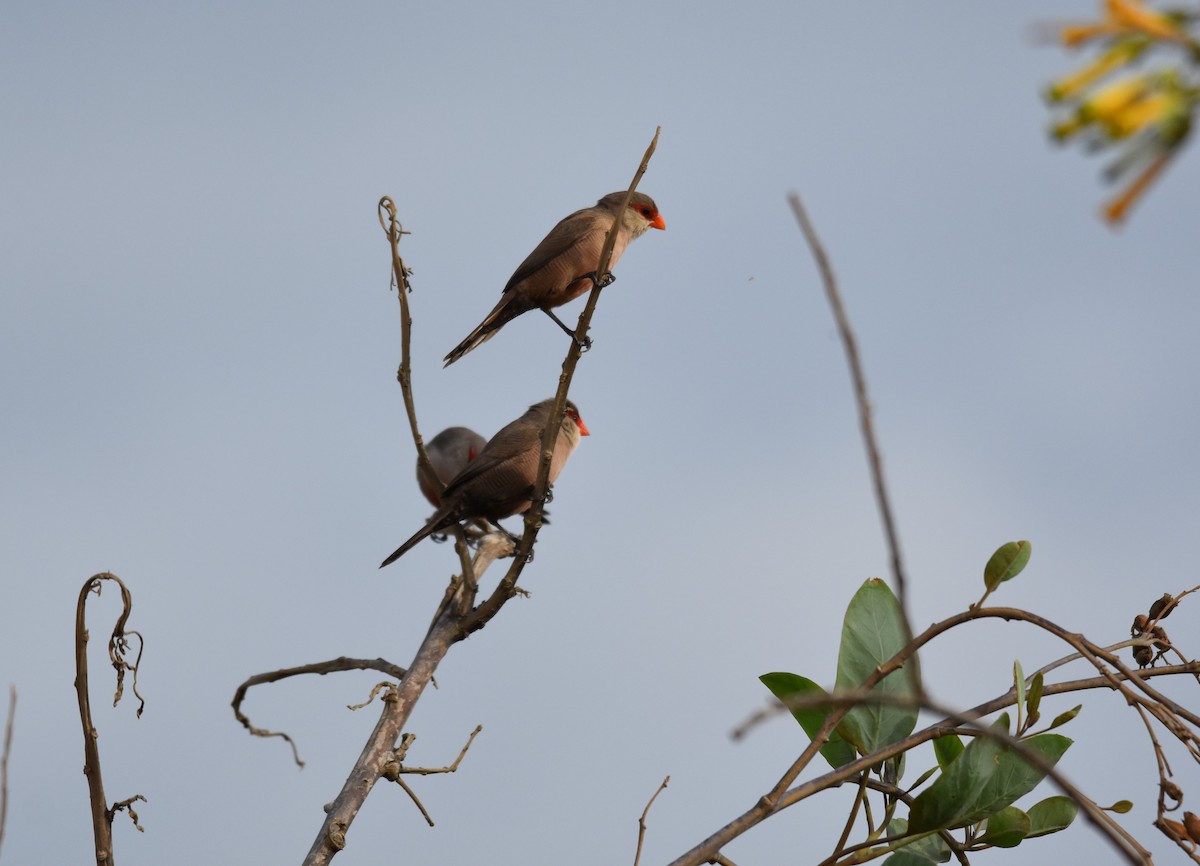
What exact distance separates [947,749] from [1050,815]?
0.76 feet

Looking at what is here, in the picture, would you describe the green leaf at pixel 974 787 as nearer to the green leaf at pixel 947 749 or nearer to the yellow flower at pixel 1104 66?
the green leaf at pixel 947 749

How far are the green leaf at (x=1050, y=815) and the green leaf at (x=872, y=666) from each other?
29 cm

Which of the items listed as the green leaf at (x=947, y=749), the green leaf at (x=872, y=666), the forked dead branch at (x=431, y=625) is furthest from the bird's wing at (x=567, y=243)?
the green leaf at (x=947, y=749)

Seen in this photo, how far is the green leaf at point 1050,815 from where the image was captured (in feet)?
8.30

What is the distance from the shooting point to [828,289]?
1069 mm

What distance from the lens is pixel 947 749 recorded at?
262 cm

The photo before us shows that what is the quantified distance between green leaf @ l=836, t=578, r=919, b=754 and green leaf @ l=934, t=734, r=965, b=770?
0.07 metres

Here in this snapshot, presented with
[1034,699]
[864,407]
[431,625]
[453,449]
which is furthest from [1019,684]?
[453,449]

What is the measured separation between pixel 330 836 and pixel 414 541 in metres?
2.66

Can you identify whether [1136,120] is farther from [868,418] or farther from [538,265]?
[538,265]

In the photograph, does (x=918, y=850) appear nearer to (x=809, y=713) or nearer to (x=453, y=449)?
(x=809, y=713)

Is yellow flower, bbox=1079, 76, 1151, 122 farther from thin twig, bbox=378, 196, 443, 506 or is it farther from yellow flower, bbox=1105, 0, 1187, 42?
thin twig, bbox=378, 196, 443, 506

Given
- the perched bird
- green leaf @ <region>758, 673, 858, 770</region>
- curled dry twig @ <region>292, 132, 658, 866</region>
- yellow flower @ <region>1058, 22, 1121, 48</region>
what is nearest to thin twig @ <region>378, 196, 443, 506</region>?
curled dry twig @ <region>292, 132, 658, 866</region>

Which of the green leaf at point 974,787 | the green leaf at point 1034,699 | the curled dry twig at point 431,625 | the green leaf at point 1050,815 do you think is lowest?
the green leaf at point 1050,815
